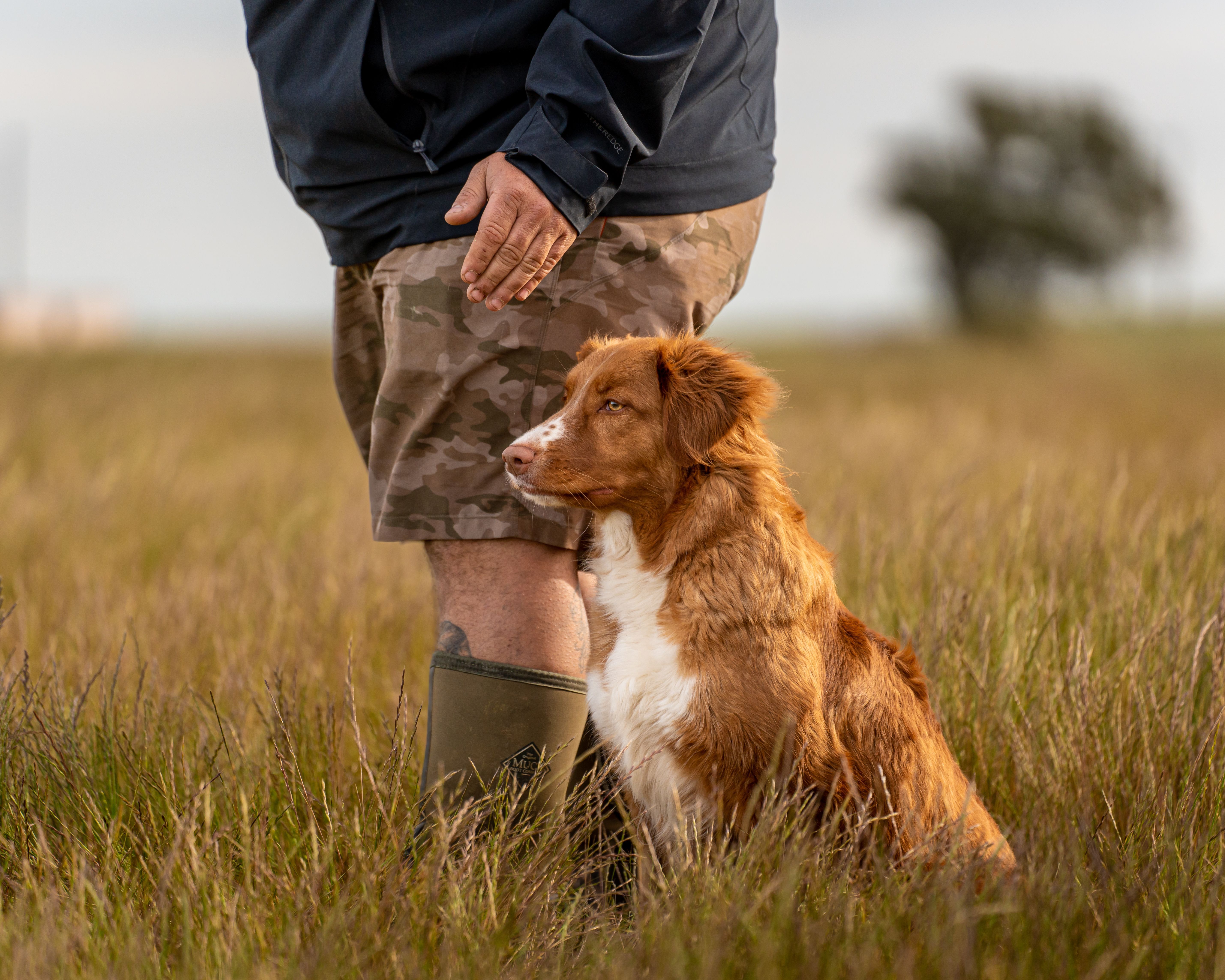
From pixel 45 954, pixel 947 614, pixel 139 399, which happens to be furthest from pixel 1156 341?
pixel 45 954

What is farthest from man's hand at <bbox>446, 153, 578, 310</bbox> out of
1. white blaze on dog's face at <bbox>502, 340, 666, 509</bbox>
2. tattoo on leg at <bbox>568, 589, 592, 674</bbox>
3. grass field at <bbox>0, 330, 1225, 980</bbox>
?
grass field at <bbox>0, 330, 1225, 980</bbox>

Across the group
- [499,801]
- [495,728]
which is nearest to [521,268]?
[495,728]

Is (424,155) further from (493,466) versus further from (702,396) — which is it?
(702,396)

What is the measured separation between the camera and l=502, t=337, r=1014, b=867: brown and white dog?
2.15 meters

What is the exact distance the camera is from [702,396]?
230 cm

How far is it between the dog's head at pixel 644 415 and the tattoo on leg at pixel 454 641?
37 centimetres

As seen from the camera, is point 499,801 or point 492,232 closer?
point 492,232

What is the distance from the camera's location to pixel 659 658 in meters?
2.22

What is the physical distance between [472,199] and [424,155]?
0.24m

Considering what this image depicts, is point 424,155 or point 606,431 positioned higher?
point 424,155

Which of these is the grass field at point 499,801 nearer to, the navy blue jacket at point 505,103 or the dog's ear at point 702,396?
the dog's ear at point 702,396

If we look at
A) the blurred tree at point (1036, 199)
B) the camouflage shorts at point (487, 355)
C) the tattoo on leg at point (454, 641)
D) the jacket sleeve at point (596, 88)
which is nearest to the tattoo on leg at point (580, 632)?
the camouflage shorts at point (487, 355)

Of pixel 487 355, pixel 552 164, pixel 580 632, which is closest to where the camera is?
pixel 552 164

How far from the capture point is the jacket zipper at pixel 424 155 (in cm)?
225
